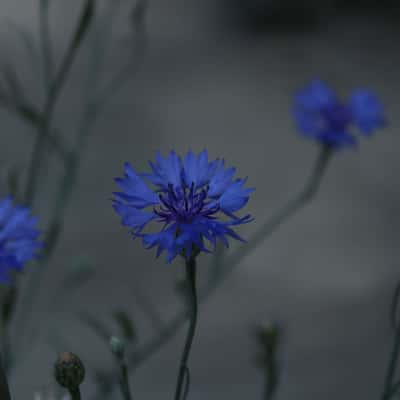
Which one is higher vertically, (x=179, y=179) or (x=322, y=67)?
(x=322, y=67)

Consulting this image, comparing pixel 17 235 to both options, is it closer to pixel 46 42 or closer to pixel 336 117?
pixel 46 42

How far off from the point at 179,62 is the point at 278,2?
65 centimetres

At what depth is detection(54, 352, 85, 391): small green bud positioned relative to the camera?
45cm

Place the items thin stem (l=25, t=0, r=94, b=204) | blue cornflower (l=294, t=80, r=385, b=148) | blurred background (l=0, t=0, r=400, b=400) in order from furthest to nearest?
blurred background (l=0, t=0, r=400, b=400), blue cornflower (l=294, t=80, r=385, b=148), thin stem (l=25, t=0, r=94, b=204)

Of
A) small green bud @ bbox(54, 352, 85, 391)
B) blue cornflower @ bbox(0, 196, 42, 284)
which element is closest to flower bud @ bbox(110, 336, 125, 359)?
small green bud @ bbox(54, 352, 85, 391)

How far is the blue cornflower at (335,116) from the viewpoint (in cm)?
99

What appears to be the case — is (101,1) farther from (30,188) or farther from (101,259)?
(30,188)

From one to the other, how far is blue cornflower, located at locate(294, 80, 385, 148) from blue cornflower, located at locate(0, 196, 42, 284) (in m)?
0.47

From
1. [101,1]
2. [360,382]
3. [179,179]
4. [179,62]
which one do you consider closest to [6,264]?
[179,179]

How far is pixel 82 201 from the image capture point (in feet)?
7.39

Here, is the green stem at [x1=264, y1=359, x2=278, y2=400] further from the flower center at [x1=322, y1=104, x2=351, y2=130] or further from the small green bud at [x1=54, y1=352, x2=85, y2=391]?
the flower center at [x1=322, y1=104, x2=351, y2=130]

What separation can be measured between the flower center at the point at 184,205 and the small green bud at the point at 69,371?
9cm

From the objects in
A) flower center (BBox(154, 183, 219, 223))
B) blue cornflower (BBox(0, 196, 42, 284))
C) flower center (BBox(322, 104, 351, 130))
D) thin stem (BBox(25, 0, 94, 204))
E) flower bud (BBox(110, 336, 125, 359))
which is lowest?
flower bud (BBox(110, 336, 125, 359))

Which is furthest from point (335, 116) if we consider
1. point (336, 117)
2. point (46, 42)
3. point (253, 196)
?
point (253, 196)
